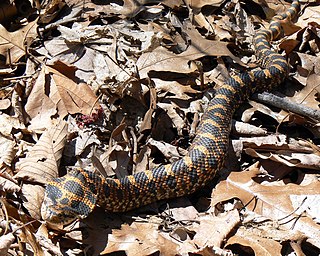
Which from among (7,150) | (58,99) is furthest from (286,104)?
(7,150)

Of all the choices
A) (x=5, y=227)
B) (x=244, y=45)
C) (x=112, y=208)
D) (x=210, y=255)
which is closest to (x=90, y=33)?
(x=244, y=45)

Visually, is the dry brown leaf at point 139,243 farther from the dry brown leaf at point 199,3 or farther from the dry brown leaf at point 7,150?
the dry brown leaf at point 199,3

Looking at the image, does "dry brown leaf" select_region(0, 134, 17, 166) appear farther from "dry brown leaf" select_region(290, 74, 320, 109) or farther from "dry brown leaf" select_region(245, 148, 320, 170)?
"dry brown leaf" select_region(290, 74, 320, 109)

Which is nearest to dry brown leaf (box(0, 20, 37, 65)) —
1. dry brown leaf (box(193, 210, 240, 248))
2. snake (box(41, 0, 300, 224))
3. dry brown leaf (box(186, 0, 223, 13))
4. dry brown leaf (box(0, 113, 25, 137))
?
dry brown leaf (box(0, 113, 25, 137))

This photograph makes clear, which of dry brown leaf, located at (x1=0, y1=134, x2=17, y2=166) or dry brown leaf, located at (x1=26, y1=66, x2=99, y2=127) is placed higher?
dry brown leaf, located at (x1=26, y1=66, x2=99, y2=127)

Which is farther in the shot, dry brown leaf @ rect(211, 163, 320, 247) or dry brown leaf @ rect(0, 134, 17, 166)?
dry brown leaf @ rect(0, 134, 17, 166)

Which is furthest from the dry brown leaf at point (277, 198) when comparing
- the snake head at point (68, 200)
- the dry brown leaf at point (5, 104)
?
the dry brown leaf at point (5, 104)
